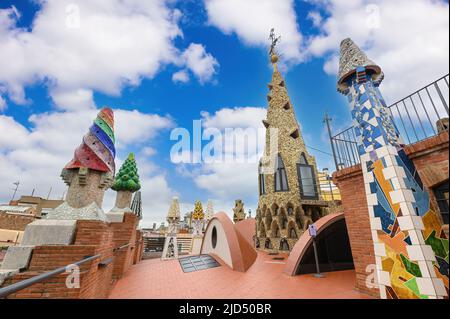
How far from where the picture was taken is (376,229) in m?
3.90

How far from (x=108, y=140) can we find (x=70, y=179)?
1.16 metres

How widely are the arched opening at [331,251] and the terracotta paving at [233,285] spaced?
0.39m

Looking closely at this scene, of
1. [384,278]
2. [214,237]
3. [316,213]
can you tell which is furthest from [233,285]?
[316,213]

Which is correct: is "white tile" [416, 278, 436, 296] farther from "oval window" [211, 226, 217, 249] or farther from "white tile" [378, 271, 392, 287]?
"oval window" [211, 226, 217, 249]

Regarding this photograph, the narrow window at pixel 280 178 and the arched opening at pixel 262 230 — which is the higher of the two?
the narrow window at pixel 280 178

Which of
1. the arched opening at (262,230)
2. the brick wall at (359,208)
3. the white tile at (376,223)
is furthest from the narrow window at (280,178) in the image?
the white tile at (376,223)

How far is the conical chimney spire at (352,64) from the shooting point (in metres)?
4.70

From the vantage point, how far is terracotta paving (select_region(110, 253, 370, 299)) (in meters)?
4.91

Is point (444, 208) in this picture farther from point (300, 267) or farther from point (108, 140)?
point (108, 140)

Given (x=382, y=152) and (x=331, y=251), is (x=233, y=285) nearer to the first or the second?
(x=331, y=251)

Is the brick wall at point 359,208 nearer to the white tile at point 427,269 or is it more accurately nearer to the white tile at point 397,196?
the white tile at point 397,196

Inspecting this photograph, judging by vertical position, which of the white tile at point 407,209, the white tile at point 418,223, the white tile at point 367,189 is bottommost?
the white tile at point 418,223

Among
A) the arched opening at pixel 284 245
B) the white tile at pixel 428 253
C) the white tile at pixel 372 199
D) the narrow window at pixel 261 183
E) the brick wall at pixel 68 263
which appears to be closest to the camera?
the brick wall at pixel 68 263
